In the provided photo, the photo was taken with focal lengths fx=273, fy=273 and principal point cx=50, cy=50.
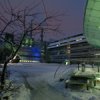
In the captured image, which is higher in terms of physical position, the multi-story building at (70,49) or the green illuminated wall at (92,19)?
the multi-story building at (70,49)

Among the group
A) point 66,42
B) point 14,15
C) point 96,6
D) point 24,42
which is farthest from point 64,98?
point 66,42

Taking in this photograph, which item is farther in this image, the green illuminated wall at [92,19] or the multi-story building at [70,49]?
the multi-story building at [70,49]

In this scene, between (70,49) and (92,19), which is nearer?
(92,19)

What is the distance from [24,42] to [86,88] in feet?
21.3

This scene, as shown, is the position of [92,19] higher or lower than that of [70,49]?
lower

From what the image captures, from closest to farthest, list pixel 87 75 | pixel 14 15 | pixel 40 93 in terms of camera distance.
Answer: pixel 14 15, pixel 40 93, pixel 87 75

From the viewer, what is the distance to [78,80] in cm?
1956

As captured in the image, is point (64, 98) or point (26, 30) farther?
point (64, 98)

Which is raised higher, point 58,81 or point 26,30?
point 26,30

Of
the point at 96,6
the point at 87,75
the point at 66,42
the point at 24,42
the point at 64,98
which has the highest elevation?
the point at 66,42

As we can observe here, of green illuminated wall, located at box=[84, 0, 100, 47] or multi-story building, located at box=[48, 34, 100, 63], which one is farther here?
multi-story building, located at box=[48, 34, 100, 63]

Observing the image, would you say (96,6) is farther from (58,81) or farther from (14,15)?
(14,15)

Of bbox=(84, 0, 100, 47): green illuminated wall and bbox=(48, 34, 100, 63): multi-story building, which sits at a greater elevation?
bbox=(48, 34, 100, 63): multi-story building

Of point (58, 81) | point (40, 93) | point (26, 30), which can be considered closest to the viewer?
point (26, 30)
